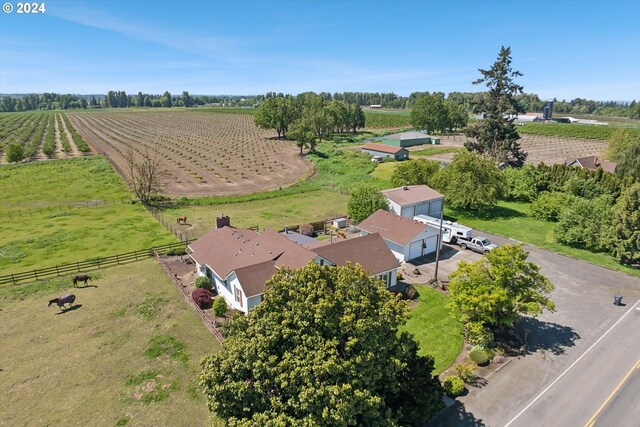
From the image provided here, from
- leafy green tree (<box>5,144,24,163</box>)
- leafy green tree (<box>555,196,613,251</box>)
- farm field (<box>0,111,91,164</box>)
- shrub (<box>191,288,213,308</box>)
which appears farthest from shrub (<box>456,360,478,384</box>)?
farm field (<box>0,111,91,164</box>)

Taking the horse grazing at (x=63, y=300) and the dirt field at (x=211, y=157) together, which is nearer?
the horse grazing at (x=63, y=300)

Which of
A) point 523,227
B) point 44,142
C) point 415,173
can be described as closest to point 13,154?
point 44,142

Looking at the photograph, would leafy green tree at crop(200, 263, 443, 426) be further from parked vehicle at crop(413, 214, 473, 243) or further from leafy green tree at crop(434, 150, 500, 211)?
leafy green tree at crop(434, 150, 500, 211)

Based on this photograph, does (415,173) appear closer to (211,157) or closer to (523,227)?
Result: (523,227)

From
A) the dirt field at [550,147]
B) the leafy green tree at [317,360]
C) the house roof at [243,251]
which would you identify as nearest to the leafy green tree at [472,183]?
the house roof at [243,251]

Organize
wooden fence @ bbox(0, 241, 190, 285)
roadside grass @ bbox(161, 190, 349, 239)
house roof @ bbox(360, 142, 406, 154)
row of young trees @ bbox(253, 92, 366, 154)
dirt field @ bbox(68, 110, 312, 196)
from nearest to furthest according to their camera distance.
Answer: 1. wooden fence @ bbox(0, 241, 190, 285)
2. roadside grass @ bbox(161, 190, 349, 239)
3. dirt field @ bbox(68, 110, 312, 196)
4. house roof @ bbox(360, 142, 406, 154)
5. row of young trees @ bbox(253, 92, 366, 154)

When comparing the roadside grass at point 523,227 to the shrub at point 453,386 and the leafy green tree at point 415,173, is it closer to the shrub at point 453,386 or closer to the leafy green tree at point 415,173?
the leafy green tree at point 415,173

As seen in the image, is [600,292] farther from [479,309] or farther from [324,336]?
[324,336]
